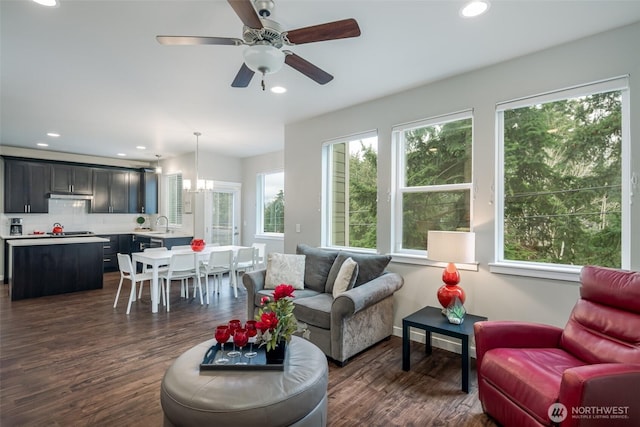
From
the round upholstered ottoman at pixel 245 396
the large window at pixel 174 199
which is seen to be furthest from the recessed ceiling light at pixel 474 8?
the large window at pixel 174 199

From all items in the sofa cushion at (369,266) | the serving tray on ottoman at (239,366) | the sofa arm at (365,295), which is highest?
the sofa cushion at (369,266)

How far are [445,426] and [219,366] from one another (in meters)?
1.50

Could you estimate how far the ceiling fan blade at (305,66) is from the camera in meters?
2.12

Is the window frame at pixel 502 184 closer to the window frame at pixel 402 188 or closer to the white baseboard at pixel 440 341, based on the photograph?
the window frame at pixel 402 188

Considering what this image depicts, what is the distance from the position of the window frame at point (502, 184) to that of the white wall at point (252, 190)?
462 centimetres

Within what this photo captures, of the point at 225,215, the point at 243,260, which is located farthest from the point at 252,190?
the point at 243,260

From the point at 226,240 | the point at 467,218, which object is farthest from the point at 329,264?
the point at 226,240

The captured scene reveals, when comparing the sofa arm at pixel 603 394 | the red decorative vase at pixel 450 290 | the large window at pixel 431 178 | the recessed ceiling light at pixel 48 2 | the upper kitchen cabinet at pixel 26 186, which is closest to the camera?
the sofa arm at pixel 603 394

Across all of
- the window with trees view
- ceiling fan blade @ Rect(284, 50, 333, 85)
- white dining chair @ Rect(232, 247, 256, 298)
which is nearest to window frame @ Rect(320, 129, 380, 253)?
white dining chair @ Rect(232, 247, 256, 298)

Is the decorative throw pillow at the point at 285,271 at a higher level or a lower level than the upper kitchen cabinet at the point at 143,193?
lower

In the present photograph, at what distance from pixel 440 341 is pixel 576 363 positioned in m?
1.41

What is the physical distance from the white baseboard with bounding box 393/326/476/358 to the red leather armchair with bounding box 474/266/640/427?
97 centimetres

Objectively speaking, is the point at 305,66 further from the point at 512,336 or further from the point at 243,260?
the point at 243,260

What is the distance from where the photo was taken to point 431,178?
3.48 m
